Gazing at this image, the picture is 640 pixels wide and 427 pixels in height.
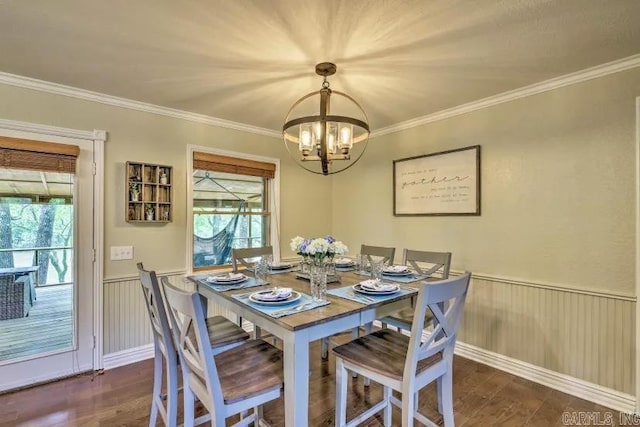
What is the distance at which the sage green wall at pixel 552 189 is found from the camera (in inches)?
87.7

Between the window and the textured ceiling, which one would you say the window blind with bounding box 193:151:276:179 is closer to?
the window

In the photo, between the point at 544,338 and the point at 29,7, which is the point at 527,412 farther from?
the point at 29,7

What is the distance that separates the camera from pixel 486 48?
2.04 metres

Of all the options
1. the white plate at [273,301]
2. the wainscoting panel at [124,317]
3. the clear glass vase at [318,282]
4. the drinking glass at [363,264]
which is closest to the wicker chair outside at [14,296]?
the wainscoting panel at [124,317]

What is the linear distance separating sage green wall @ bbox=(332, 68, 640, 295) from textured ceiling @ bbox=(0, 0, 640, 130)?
28 centimetres

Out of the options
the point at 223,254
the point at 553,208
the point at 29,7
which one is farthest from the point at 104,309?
the point at 553,208

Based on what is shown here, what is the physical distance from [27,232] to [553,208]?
4246mm

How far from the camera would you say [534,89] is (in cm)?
260

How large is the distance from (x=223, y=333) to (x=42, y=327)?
5.85ft

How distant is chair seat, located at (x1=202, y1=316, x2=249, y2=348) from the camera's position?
6.26ft

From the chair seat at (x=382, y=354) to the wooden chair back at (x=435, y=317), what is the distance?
9 centimetres

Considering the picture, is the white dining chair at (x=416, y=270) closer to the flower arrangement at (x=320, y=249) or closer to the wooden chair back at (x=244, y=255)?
the flower arrangement at (x=320, y=249)

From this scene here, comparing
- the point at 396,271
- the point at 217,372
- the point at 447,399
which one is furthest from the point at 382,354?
the point at 217,372

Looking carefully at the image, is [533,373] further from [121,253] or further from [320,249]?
[121,253]
